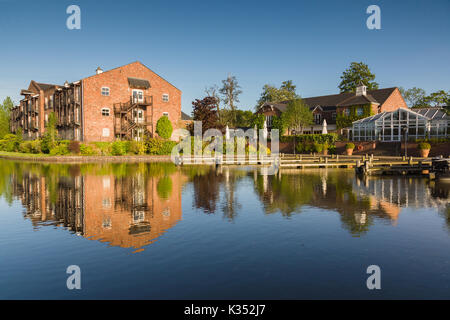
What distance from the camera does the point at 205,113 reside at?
157 ft

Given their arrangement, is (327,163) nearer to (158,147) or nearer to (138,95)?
(158,147)

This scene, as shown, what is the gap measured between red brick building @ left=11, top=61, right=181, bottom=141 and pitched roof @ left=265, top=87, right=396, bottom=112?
26.5 meters

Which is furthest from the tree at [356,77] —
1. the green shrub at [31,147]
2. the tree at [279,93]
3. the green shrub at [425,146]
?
the green shrub at [31,147]

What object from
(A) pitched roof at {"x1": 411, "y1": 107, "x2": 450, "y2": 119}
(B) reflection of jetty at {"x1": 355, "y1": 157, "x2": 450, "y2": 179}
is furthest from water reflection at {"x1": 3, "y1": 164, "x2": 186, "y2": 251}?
(A) pitched roof at {"x1": 411, "y1": 107, "x2": 450, "y2": 119}

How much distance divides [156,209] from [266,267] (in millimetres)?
7028

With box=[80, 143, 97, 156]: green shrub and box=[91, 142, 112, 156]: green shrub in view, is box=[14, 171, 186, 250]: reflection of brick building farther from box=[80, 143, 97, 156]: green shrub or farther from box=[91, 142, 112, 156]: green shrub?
box=[91, 142, 112, 156]: green shrub

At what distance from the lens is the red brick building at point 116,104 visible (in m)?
47.9

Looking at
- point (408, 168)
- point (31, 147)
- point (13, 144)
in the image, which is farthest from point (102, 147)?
point (408, 168)

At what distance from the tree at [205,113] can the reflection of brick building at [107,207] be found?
26932mm

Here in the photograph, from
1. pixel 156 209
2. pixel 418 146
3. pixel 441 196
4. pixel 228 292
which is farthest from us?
pixel 418 146

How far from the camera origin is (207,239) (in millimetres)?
9961

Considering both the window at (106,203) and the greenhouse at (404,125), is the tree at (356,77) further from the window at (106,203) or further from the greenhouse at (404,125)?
the window at (106,203)
